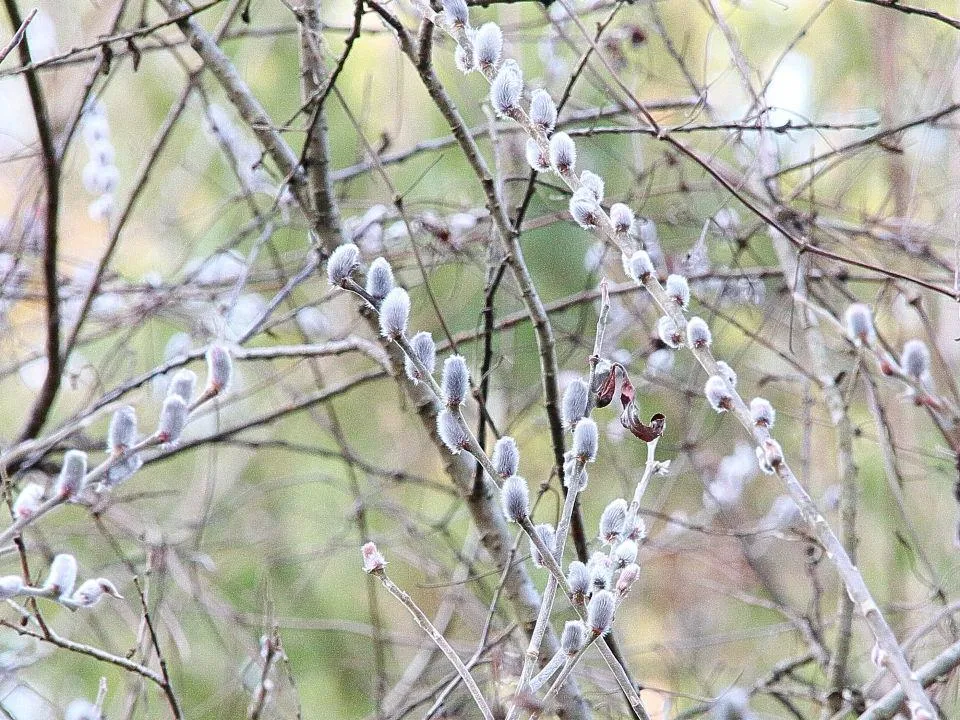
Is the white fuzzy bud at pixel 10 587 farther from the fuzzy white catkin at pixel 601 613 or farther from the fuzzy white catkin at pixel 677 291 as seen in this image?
the fuzzy white catkin at pixel 677 291

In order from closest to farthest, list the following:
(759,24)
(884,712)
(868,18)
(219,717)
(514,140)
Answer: (884,712), (219,717), (514,140), (868,18), (759,24)

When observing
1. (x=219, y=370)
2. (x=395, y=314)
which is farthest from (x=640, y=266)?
(x=219, y=370)

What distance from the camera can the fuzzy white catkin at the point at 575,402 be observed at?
3.20 ft

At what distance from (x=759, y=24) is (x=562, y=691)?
13.6ft

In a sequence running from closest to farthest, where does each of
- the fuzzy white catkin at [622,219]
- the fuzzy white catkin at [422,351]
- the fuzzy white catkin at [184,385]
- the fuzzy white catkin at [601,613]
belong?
the fuzzy white catkin at [601,613]
the fuzzy white catkin at [422,351]
the fuzzy white catkin at [184,385]
the fuzzy white catkin at [622,219]

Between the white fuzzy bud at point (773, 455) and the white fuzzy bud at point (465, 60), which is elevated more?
the white fuzzy bud at point (465, 60)

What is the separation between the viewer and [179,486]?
14.8 feet

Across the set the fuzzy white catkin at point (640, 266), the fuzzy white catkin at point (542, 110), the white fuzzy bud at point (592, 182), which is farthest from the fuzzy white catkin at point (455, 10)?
the fuzzy white catkin at point (640, 266)

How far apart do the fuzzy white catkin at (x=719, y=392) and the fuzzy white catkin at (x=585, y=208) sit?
0.72 ft

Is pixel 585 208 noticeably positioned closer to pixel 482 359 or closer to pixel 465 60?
pixel 465 60

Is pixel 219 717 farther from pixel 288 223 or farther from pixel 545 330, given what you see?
pixel 545 330

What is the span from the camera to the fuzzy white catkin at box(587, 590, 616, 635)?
0.83 metres

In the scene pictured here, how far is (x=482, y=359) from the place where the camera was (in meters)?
1.45

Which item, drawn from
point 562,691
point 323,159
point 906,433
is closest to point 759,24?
point 906,433
